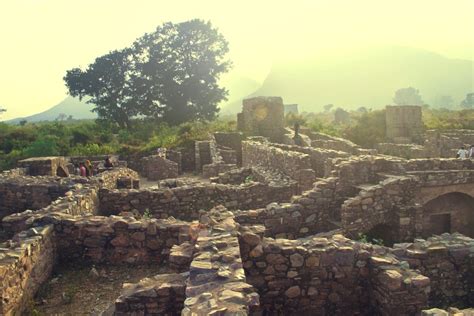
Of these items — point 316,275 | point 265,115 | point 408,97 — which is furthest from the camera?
point 408,97

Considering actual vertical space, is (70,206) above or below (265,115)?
below

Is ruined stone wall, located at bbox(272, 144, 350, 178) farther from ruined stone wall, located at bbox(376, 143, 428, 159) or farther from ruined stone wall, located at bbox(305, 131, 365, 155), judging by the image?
ruined stone wall, located at bbox(376, 143, 428, 159)

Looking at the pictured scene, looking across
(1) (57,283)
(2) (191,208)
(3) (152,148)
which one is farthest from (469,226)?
(3) (152,148)

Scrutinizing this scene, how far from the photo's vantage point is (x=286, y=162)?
15.6 meters

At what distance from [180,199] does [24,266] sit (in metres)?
4.86

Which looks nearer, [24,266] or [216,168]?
[24,266]

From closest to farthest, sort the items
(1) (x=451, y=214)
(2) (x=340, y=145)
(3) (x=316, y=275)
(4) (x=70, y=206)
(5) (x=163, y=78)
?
(3) (x=316, y=275), (4) (x=70, y=206), (1) (x=451, y=214), (2) (x=340, y=145), (5) (x=163, y=78)

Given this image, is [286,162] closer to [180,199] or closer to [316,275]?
[180,199]

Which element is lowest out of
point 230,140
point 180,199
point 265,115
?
point 180,199

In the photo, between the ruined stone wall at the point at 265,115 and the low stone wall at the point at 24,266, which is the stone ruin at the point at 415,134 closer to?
the ruined stone wall at the point at 265,115

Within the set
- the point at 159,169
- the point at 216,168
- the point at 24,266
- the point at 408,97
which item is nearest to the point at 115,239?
the point at 24,266

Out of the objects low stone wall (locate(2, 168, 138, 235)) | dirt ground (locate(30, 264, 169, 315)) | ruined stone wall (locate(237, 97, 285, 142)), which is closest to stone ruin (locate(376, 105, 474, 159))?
ruined stone wall (locate(237, 97, 285, 142))

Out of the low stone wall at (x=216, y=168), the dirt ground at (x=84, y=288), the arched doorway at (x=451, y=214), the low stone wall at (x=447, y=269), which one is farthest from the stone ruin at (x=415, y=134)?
the dirt ground at (x=84, y=288)

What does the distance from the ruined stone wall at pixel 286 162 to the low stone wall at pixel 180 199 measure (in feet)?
8.68
